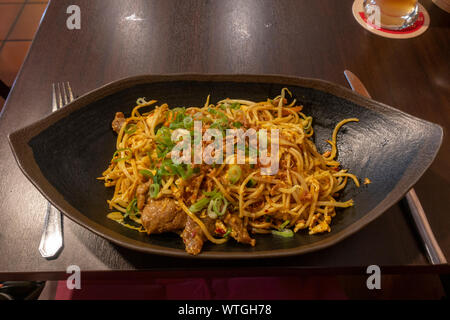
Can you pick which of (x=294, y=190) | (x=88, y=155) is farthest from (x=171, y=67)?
(x=294, y=190)

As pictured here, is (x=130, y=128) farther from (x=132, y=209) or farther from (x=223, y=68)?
(x=223, y=68)

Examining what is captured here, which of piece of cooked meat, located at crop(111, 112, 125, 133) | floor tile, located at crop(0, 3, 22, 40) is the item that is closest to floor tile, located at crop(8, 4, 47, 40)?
floor tile, located at crop(0, 3, 22, 40)

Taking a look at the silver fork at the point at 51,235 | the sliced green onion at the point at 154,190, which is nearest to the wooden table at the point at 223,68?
the silver fork at the point at 51,235

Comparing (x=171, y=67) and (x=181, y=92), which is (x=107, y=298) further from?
(x=171, y=67)

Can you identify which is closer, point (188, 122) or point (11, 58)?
point (188, 122)

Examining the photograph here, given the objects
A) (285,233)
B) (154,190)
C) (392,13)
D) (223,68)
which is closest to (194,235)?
(154,190)

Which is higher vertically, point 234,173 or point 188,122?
point 188,122
